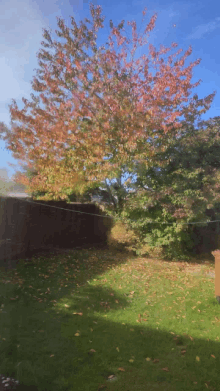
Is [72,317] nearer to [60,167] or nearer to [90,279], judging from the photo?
[90,279]

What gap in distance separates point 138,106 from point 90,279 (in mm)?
5320

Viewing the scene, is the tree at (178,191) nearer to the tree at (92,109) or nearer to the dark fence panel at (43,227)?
Result: the tree at (92,109)

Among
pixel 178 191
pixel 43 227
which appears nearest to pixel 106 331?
pixel 43 227

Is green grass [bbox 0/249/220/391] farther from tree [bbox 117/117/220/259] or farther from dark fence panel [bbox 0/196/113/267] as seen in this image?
tree [bbox 117/117/220/259]

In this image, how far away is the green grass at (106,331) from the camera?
284cm

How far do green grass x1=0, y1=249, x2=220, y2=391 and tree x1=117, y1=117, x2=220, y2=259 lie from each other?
8.86 feet

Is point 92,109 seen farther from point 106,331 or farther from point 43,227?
point 106,331

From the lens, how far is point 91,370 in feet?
9.58

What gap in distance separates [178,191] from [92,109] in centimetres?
389

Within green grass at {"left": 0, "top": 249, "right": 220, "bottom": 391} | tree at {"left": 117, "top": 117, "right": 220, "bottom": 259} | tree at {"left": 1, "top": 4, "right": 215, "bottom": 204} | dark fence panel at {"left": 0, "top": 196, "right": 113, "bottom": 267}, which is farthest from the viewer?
tree at {"left": 117, "top": 117, "right": 220, "bottom": 259}

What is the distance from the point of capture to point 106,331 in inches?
156

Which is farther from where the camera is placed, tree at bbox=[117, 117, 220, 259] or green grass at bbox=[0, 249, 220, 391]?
tree at bbox=[117, 117, 220, 259]

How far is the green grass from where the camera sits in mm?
2836

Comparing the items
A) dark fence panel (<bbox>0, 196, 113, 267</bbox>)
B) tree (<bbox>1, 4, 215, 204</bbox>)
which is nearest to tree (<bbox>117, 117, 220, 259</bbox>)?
tree (<bbox>1, 4, 215, 204</bbox>)
